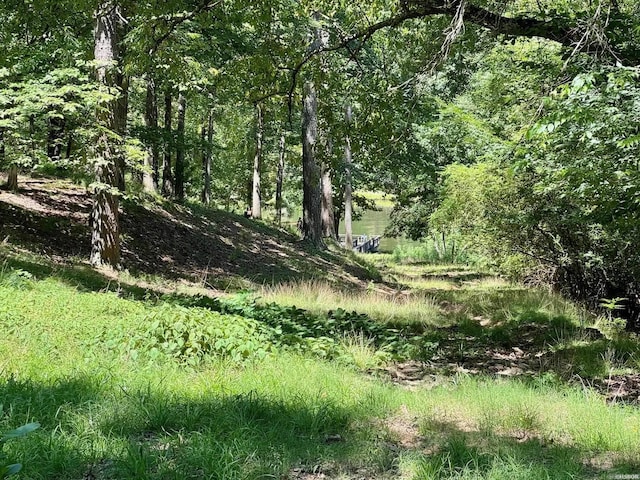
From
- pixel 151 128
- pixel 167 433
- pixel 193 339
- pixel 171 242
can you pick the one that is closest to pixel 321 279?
pixel 171 242

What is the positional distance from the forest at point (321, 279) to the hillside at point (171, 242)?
4.1 inches

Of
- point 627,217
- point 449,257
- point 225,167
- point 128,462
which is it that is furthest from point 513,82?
point 225,167

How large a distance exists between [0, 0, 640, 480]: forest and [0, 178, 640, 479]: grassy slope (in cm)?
2

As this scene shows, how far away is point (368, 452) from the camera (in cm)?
342

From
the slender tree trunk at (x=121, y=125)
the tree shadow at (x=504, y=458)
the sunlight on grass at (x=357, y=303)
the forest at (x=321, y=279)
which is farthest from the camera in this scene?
the slender tree trunk at (x=121, y=125)

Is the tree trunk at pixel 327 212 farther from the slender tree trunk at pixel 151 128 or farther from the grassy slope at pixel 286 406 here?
the grassy slope at pixel 286 406

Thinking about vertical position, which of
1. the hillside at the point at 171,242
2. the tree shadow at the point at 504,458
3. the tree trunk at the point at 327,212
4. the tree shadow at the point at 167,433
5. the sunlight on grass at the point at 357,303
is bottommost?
the tree shadow at the point at 504,458

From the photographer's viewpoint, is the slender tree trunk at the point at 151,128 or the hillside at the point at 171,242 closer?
the hillside at the point at 171,242

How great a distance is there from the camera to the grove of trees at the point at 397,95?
581cm

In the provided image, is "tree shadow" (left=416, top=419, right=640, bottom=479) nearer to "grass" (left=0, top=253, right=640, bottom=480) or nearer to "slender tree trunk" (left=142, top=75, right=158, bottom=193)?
"grass" (left=0, top=253, right=640, bottom=480)

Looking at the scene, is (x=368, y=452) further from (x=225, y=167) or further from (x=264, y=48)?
(x=225, y=167)

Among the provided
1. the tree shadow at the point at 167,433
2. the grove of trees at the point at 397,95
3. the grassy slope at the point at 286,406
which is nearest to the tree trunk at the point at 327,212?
the grove of trees at the point at 397,95

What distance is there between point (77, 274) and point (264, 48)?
4543 millimetres

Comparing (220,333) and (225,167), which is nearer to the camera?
(220,333)
